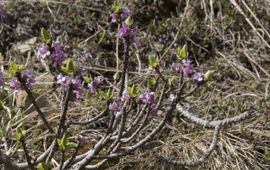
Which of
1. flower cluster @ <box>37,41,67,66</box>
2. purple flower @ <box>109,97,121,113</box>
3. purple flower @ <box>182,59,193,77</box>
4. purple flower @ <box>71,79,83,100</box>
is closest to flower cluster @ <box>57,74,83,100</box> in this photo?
purple flower @ <box>71,79,83,100</box>

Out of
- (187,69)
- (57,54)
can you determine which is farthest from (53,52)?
(187,69)

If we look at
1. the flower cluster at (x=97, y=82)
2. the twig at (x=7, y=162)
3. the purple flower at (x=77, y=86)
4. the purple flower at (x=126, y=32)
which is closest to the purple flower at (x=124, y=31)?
the purple flower at (x=126, y=32)

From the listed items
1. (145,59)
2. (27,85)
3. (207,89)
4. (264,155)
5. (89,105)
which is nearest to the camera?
(27,85)

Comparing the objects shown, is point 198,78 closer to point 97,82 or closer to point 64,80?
point 97,82

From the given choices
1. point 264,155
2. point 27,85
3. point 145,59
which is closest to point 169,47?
point 145,59

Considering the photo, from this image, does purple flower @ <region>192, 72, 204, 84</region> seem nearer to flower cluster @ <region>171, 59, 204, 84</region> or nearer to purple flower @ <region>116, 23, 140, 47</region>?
flower cluster @ <region>171, 59, 204, 84</region>

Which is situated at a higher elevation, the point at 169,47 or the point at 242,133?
the point at 169,47

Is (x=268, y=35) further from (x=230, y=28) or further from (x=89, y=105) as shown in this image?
(x=89, y=105)
